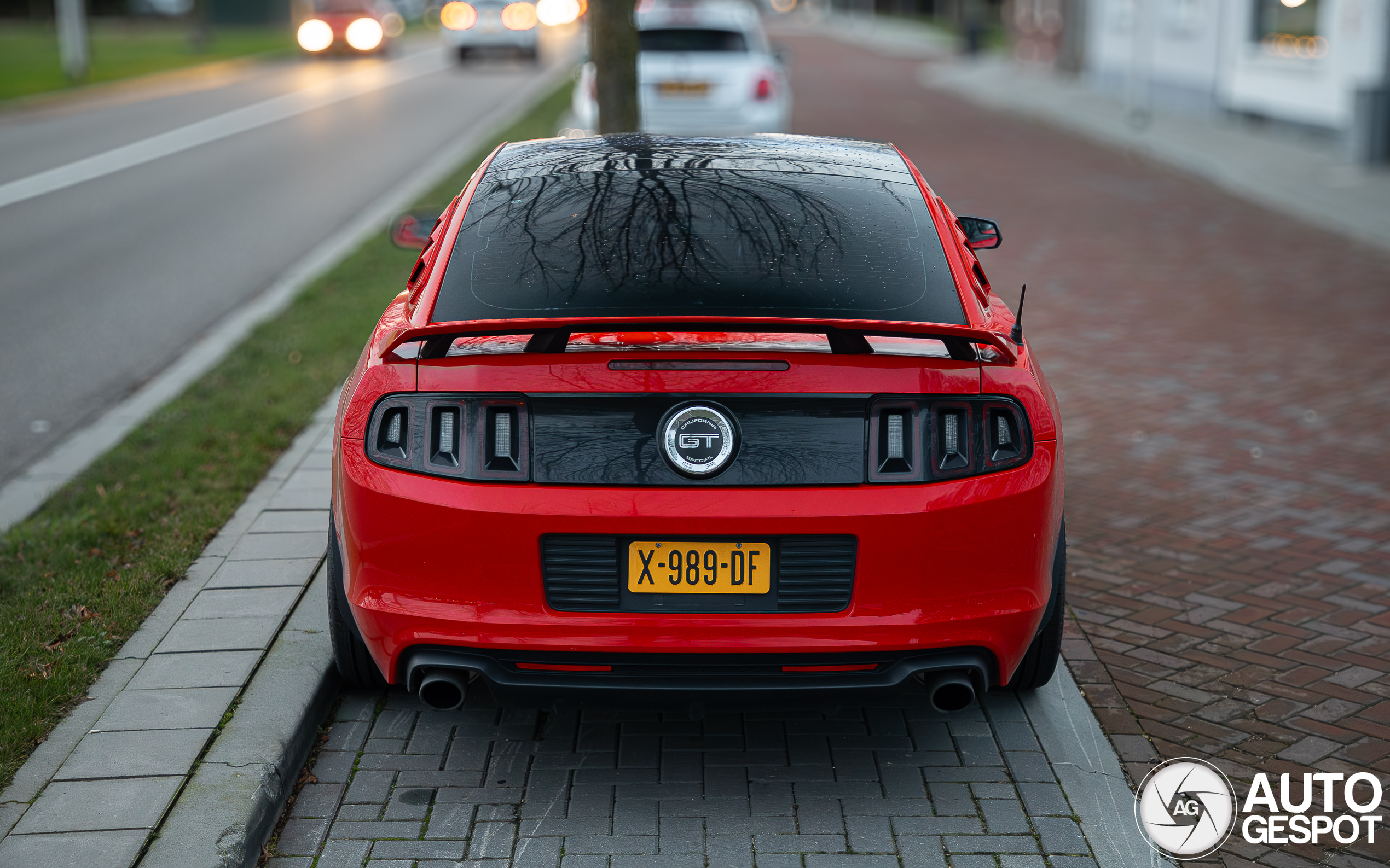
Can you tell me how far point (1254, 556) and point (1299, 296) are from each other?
18.3 ft

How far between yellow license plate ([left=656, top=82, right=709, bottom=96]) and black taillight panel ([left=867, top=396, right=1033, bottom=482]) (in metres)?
13.0

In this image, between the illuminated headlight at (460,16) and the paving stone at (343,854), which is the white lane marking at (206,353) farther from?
the illuminated headlight at (460,16)

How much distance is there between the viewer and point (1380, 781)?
3.70 m

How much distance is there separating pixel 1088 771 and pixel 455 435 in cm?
187

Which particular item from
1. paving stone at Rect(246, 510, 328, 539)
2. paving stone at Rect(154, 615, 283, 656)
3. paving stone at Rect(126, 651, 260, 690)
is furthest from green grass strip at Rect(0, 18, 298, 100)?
paving stone at Rect(126, 651, 260, 690)

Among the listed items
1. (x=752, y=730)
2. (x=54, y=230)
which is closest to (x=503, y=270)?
(x=752, y=730)

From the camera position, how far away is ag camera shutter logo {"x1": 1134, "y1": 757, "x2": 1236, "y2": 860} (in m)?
3.42

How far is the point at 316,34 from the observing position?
123ft

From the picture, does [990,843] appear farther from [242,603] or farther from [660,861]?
[242,603]

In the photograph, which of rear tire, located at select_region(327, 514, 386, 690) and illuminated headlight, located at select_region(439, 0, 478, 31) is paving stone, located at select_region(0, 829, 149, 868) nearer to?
rear tire, located at select_region(327, 514, 386, 690)

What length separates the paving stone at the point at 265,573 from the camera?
4.63 metres

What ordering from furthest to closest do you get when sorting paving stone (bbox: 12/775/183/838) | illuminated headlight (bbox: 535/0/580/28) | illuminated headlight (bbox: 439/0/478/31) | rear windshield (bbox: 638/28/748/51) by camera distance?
illuminated headlight (bbox: 535/0/580/28) → illuminated headlight (bbox: 439/0/478/31) → rear windshield (bbox: 638/28/748/51) → paving stone (bbox: 12/775/183/838)

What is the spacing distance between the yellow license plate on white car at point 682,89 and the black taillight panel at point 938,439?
513 inches

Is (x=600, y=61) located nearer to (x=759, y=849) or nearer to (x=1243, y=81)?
(x=759, y=849)
